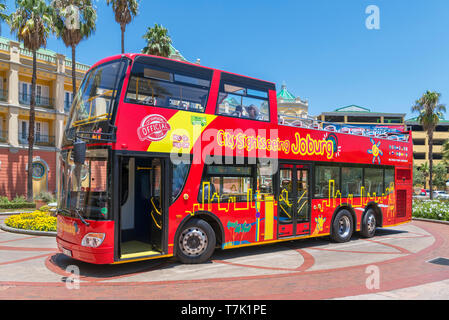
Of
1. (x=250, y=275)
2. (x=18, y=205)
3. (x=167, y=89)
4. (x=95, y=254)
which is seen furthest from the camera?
(x=18, y=205)

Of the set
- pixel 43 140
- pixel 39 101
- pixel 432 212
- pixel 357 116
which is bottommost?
pixel 432 212

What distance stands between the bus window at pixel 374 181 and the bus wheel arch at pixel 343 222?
1235 millimetres

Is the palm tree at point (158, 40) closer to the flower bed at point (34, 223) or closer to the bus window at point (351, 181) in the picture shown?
the flower bed at point (34, 223)

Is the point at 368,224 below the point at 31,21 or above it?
below

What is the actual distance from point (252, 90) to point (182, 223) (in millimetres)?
3973

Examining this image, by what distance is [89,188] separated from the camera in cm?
795

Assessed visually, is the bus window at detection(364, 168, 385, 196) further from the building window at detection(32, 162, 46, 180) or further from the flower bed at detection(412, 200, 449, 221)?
the building window at detection(32, 162, 46, 180)

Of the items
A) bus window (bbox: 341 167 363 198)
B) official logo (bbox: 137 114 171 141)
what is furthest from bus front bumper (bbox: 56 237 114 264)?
bus window (bbox: 341 167 363 198)

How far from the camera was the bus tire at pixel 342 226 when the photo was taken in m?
12.5

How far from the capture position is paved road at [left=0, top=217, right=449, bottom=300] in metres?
6.80

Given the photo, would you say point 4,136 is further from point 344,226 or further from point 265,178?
point 344,226

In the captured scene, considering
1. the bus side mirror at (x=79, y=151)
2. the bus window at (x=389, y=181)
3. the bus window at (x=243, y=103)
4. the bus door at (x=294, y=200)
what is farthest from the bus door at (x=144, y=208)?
the bus window at (x=389, y=181)

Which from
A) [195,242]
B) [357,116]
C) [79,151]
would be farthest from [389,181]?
[357,116]

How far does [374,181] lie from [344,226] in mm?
2172
